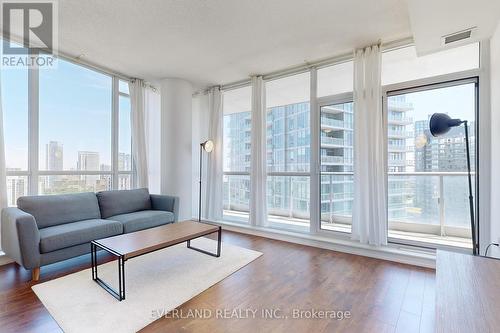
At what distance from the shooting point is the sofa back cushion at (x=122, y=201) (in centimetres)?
362

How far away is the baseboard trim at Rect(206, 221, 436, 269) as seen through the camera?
2935 mm

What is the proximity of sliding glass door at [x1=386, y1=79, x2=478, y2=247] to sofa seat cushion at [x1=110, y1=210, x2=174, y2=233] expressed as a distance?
3.38m

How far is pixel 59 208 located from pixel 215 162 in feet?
8.72

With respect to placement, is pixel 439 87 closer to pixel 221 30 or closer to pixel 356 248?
pixel 356 248

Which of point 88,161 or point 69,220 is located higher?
point 88,161

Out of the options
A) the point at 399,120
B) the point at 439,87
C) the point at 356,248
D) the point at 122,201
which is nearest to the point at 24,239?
the point at 122,201

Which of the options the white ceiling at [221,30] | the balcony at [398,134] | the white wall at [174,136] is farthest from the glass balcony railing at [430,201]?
the white wall at [174,136]

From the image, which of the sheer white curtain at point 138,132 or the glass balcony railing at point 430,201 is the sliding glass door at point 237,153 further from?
the glass balcony railing at point 430,201

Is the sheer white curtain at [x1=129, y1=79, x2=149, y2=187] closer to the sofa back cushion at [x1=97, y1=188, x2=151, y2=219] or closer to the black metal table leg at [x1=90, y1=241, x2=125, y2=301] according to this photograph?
the sofa back cushion at [x1=97, y1=188, x2=151, y2=219]

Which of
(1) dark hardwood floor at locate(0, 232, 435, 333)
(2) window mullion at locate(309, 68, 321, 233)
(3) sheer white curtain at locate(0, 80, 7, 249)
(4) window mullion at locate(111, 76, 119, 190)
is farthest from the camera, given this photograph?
(4) window mullion at locate(111, 76, 119, 190)

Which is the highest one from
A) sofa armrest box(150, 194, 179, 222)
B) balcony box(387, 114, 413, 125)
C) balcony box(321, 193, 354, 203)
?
balcony box(387, 114, 413, 125)

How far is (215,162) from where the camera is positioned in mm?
4996

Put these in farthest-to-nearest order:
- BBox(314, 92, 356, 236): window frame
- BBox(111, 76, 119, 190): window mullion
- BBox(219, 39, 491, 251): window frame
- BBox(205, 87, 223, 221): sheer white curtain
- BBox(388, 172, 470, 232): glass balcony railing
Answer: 1. BBox(205, 87, 223, 221): sheer white curtain
2. BBox(111, 76, 119, 190): window mullion
3. BBox(314, 92, 356, 236): window frame
4. BBox(388, 172, 470, 232): glass balcony railing
5. BBox(219, 39, 491, 251): window frame

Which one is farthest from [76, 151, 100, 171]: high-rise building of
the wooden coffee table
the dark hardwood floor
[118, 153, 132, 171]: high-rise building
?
the wooden coffee table
